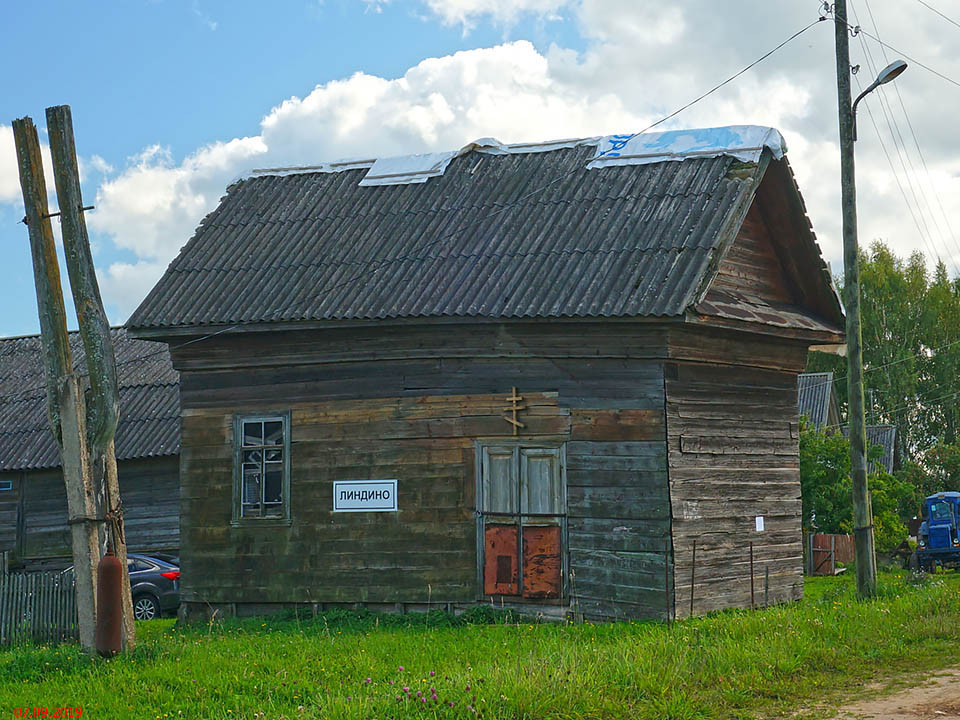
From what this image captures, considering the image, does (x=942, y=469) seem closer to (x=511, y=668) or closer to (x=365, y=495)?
(x=365, y=495)

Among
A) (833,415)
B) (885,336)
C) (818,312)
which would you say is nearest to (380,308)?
(818,312)

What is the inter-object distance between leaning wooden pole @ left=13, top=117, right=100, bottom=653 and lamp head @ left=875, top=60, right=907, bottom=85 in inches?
409

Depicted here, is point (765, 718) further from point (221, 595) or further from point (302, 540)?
point (221, 595)

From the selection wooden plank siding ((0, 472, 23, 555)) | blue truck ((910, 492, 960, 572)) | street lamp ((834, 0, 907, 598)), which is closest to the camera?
street lamp ((834, 0, 907, 598))

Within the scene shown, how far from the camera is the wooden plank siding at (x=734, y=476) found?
14453 millimetres

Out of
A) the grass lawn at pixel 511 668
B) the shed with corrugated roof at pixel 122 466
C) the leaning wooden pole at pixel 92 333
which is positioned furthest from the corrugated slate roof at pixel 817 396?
the leaning wooden pole at pixel 92 333

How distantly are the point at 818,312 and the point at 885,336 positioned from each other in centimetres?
3036

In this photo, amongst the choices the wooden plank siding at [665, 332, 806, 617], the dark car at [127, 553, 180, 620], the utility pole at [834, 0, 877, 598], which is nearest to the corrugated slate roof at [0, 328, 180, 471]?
the dark car at [127, 553, 180, 620]

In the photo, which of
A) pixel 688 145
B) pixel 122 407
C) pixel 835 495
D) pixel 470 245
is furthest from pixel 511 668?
pixel 122 407

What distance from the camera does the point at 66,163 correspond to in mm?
12164

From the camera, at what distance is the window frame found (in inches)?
628

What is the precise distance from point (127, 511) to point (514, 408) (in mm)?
12526

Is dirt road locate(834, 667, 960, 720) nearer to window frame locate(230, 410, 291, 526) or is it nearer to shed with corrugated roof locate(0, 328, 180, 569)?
window frame locate(230, 410, 291, 526)

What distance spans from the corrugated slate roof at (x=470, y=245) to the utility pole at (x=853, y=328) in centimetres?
167
